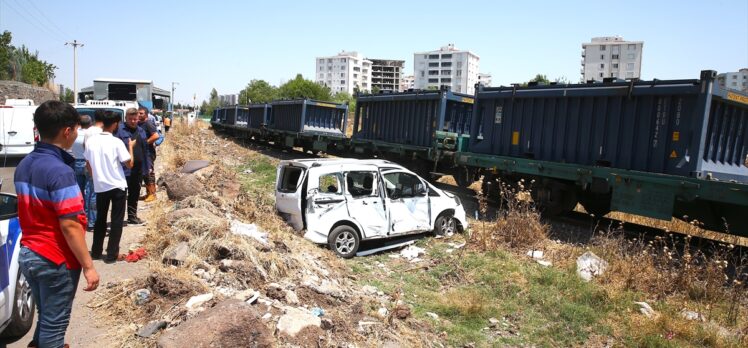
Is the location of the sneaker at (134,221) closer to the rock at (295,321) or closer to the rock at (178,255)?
the rock at (178,255)

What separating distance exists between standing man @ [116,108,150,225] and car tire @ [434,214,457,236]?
464 cm

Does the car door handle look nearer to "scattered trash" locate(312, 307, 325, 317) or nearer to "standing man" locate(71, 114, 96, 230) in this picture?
"standing man" locate(71, 114, 96, 230)

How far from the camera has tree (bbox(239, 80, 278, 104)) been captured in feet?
333

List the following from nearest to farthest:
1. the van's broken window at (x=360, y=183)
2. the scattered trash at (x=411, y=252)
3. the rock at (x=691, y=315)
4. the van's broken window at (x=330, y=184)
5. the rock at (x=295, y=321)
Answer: the rock at (x=295, y=321), the rock at (x=691, y=315), the van's broken window at (x=330, y=184), the van's broken window at (x=360, y=183), the scattered trash at (x=411, y=252)

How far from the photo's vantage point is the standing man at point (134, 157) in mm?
7508

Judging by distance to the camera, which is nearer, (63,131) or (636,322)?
(63,131)

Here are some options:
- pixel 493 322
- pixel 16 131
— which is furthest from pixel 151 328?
pixel 16 131

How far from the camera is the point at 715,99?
8.35 meters

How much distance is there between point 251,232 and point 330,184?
1.53 m

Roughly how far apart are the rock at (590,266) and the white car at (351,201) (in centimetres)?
248

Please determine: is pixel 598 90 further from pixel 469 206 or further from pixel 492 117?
pixel 469 206

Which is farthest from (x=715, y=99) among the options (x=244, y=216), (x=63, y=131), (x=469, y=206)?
(x=63, y=131)

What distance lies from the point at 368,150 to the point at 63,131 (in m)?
15.7

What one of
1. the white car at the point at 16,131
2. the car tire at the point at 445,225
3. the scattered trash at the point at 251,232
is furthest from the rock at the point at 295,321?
the white car at the point at 16,131
